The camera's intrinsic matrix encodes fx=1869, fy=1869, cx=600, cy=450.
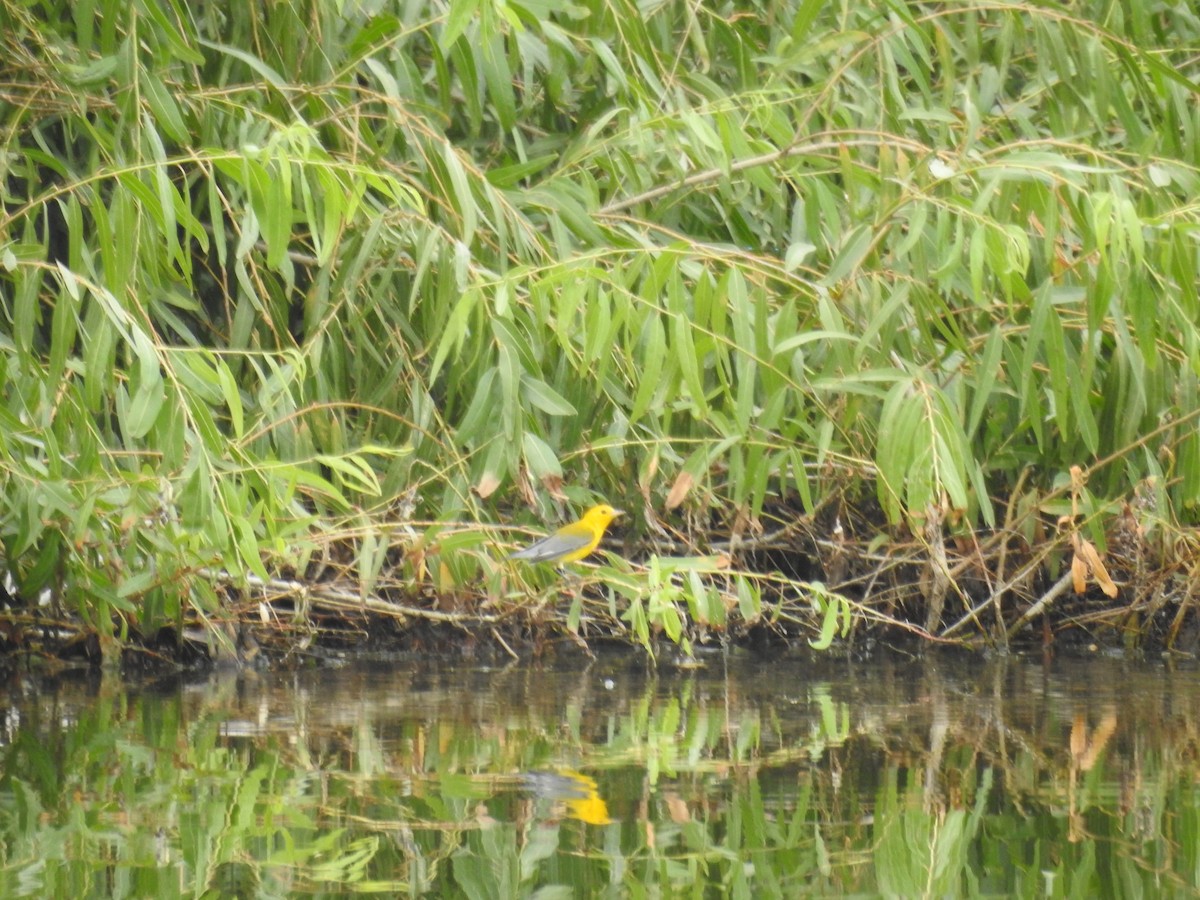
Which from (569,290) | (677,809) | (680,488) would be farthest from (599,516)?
(677,809)

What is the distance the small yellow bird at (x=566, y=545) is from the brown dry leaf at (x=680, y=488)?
0.88ft

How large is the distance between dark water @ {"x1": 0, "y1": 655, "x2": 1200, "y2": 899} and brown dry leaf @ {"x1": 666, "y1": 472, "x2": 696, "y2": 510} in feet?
1.71

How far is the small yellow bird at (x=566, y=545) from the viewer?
5.24 meters

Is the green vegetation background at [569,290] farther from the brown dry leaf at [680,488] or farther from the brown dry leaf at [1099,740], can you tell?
the brown dry leaf at [1099,740]

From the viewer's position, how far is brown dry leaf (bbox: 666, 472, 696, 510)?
5220 millimetres

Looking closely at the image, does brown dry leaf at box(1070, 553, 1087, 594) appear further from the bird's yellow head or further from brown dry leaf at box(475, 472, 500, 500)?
brown dry leaf at box(475, 472, 500, 500)

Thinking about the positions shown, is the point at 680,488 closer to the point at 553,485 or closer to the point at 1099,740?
the point at 553,485

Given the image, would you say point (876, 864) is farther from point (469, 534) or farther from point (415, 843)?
point (469, 534)

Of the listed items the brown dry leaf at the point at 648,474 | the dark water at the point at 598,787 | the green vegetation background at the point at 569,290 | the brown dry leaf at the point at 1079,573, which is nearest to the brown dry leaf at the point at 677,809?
the dark water at the point at 598,787

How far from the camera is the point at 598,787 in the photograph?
3.52 meters

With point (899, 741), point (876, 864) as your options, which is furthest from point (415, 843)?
point (899, 741)

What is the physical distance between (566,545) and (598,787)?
1813 millimetres

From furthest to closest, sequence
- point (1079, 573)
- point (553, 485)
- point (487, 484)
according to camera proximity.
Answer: point (1079, 573)
point (553, 485)
point (487, 484)

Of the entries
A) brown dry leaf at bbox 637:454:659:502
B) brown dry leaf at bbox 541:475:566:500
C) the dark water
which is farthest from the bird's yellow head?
the dark water
